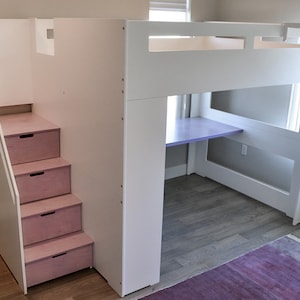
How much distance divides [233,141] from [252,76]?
1.59 metres

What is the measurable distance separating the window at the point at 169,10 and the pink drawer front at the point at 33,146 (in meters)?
1.56

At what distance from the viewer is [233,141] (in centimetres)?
394

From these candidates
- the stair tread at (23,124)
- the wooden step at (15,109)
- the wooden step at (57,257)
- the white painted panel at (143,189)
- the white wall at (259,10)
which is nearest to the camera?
the white painted panel at (143,189)

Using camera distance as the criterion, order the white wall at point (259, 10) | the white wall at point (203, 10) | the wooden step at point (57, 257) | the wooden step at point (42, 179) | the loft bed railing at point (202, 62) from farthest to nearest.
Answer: the white wall at point (203, 10) → the white wall at point (259, 10) → the wooden step at point (42, 179) → the wooden step at point (57, 257) → the loft bed railing at point (202, 62)

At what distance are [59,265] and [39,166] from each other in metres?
0.61

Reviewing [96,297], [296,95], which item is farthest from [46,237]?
[296,95]

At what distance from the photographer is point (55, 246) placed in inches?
94.1

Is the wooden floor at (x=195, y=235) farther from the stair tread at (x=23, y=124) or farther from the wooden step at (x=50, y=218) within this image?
the stair tread at (x=23, y=124)

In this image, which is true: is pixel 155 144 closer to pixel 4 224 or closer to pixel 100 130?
pixel 100 130

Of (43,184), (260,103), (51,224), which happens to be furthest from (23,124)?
(260,103)

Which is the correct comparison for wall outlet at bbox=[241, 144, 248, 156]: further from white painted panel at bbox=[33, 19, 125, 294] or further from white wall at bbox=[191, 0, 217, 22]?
white painted panel at bbox=[33, 19, 125, 294]

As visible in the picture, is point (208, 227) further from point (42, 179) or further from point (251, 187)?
point (42, 179)

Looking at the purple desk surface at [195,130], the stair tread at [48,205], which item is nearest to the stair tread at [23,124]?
the stair tread at [48,205]

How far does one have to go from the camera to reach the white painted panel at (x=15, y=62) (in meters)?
2.85
